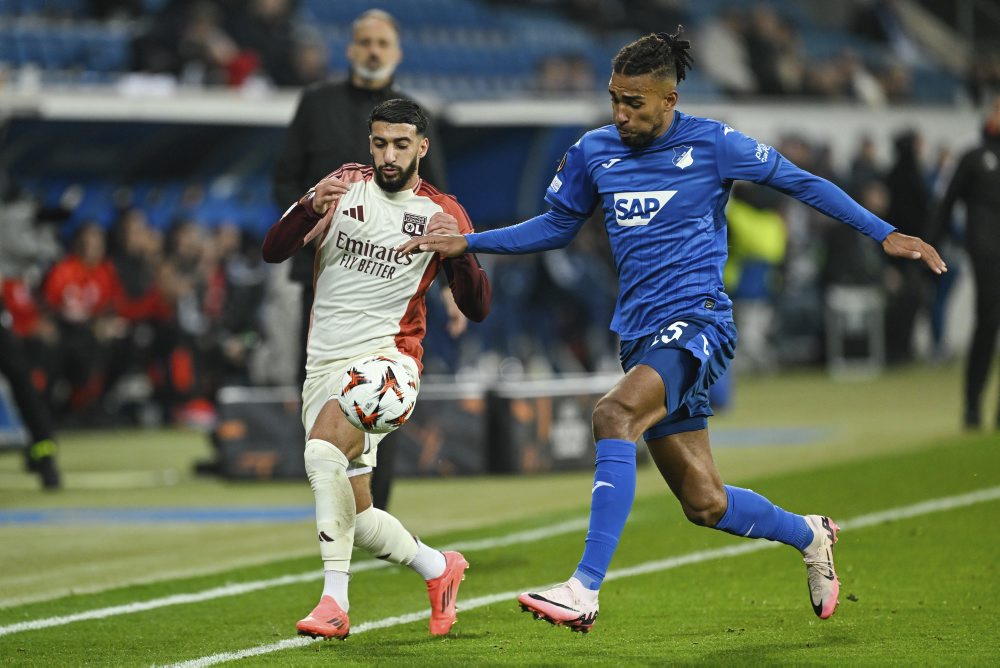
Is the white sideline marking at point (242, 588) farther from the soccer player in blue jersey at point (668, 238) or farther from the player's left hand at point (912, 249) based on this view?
the player's left hand at point (912, 249)

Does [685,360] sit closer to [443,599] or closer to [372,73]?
[443,599]

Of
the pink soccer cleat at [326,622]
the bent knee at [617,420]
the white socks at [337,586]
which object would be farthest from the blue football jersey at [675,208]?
the pink soccer cleat at [326,622]

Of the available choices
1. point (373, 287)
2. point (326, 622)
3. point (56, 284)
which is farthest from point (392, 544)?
point (56, 284)

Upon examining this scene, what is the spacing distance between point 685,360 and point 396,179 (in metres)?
1.36

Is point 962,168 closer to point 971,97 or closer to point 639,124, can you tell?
point 639,124

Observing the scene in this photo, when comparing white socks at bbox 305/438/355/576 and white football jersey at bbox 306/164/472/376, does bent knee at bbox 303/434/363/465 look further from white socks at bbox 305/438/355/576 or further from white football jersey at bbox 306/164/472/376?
white football jersey at bbox 306/164/472/376

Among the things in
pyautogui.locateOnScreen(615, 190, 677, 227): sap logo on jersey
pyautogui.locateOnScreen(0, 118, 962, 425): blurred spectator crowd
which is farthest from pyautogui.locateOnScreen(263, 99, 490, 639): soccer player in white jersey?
pyautogui.locateOnScreen(0, 118, 962, 425): blurred spectator crowd

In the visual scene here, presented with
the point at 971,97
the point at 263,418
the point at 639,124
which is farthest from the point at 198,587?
the point at 971,97

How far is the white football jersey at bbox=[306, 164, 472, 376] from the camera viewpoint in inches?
263

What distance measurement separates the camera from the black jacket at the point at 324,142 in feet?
28.1

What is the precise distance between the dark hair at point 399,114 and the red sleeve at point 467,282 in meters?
0.36

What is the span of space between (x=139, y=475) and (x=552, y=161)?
29.2 feet

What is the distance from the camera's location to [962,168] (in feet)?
44.1

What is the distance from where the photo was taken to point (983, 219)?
13430mm
